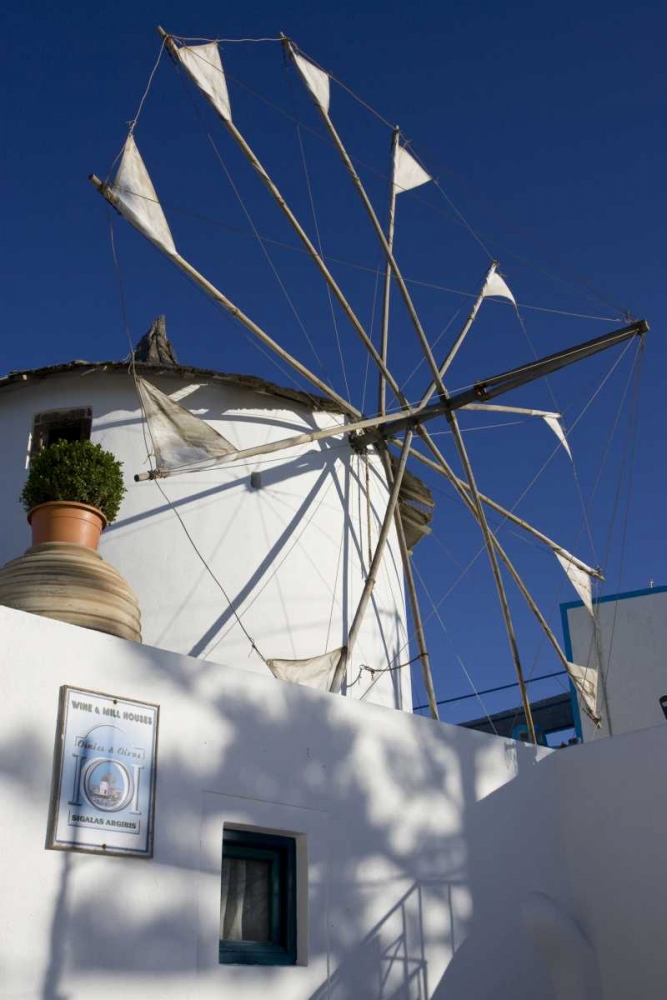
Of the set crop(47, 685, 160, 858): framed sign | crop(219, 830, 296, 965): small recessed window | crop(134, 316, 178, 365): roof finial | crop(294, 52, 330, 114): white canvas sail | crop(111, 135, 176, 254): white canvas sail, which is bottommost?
crop(219, 830, 296, 965): small recessed window

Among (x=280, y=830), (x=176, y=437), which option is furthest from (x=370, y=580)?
(x=280, y=830)

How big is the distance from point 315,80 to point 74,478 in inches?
236

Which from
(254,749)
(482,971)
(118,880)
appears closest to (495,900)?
(482,971)

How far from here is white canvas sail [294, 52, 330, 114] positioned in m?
11.0

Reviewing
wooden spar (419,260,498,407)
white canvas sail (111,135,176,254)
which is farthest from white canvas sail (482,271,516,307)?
white canvas sail (111,135,176,254)

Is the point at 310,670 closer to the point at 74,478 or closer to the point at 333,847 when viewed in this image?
the point at 333,847

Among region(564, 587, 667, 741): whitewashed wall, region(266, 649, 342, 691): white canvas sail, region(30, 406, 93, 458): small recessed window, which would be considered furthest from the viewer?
region(564, 587, 667, 741): whitewashed wall

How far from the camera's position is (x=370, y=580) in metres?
9.97

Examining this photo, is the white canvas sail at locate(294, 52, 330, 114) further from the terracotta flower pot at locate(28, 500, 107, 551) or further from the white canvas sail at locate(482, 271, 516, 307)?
the terracotta flower pot at locate(28, 500, 107, 551)

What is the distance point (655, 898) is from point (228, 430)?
225 inches

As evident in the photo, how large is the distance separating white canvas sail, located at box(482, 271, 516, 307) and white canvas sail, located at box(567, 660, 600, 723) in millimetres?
4472

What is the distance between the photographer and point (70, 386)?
1078 centimetres

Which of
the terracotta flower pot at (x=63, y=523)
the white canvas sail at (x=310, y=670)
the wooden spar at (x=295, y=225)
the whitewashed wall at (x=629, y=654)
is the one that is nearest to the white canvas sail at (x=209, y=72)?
the wooden spar at (x=295, y=225)

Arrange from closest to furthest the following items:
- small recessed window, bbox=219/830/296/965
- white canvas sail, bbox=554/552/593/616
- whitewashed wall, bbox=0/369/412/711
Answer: small recessed window, bbox=219/830/296/965 < whitewashed wall, bbox=0/369/412/711 < white canvas sail, bbox=554/552/593/616
